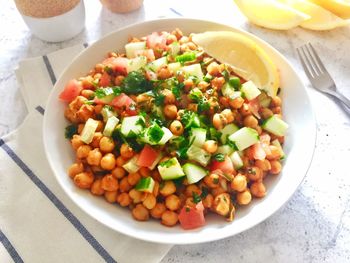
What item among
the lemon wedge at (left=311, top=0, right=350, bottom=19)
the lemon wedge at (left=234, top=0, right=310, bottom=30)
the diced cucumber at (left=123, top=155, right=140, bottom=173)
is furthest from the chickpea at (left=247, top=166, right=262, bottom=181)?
the lemon wedge at (left=311, top=0, right=350, bottom=19)

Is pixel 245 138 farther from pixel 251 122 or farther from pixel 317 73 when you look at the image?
pixel 317 73

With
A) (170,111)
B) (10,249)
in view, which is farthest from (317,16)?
(10,249)

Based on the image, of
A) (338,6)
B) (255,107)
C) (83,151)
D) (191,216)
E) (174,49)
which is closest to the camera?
(191,216)

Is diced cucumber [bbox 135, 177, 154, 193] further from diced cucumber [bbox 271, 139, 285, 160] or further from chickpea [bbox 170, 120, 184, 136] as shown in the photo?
diced cucumber [bbox 271, 139, 285, 160]

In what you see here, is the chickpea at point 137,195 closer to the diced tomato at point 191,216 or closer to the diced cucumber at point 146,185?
the diced cucumber at point 146,185

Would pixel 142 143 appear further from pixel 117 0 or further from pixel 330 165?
pixel 117 0

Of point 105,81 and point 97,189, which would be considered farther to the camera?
point 105,81

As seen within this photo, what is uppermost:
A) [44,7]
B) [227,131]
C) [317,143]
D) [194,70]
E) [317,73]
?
[44,7]
